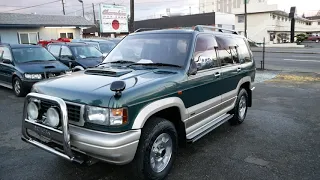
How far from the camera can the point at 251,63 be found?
6.15 m

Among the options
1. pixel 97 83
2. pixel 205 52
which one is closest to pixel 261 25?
pixel 205 52

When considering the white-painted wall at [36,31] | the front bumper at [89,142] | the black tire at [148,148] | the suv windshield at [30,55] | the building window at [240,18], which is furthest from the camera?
the building window at [240,18]

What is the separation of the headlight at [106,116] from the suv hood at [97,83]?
69 millimetres

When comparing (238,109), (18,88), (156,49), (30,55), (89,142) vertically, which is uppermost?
(156,49)

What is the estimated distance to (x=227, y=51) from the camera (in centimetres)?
512

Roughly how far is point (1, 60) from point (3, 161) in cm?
685

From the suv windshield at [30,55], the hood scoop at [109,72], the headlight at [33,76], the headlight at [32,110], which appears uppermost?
the suv windshield at [30,55]

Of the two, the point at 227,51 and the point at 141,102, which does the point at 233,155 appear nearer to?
the point at 227,51

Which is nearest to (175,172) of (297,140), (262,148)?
(262,148)

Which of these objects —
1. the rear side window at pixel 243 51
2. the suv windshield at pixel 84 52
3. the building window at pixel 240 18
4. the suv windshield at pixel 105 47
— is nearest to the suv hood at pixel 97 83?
the rear side window at pixel 243 51

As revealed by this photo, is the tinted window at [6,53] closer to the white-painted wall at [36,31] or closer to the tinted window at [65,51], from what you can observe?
the tinted window at [65,51]

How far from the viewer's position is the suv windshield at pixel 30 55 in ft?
30.4

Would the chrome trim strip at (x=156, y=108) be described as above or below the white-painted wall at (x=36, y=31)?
below

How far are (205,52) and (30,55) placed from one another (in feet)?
24.0
